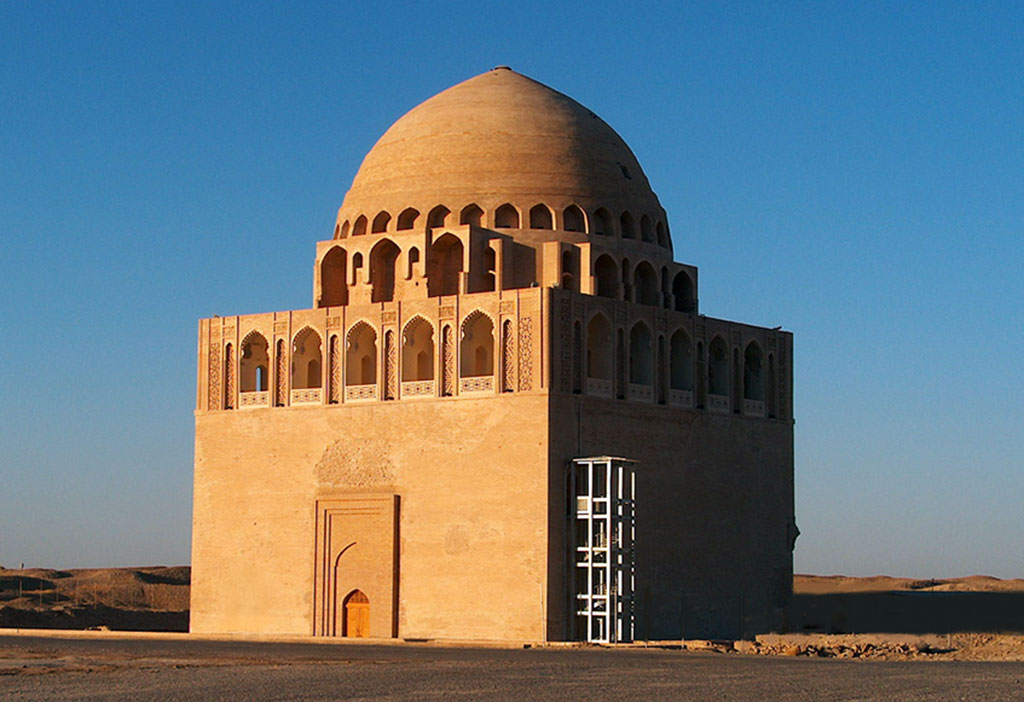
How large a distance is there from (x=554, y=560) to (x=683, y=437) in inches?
172

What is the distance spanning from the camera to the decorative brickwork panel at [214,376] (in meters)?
36.3

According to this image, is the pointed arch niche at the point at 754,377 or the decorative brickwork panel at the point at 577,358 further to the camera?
the pointed arch niche at the point at 754,377

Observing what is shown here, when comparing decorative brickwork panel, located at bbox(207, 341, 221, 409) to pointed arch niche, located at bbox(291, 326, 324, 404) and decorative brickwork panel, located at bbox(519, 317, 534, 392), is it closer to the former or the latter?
pointed arch niche, located at bbox(291, 326, 324, 404)

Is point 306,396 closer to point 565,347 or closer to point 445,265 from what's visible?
point 445,265

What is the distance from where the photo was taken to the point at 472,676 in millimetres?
21719

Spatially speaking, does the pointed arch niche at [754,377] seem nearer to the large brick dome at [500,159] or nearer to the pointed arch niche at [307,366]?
the large brick dome at [500,159]

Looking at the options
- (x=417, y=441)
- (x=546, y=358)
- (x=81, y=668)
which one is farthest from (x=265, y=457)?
(x=81, y=668)

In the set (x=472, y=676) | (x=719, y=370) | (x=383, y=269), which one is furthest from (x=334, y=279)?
(x=472, y=676)

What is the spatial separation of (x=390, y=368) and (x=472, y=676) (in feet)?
42.7

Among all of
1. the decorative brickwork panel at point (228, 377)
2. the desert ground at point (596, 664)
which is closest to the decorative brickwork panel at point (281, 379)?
the decorative brickwork panel at point (228, 377)

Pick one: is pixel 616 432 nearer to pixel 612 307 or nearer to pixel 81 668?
pixel 612 307

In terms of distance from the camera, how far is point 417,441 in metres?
33.3

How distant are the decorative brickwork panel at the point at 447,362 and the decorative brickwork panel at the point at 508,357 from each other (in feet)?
3.80

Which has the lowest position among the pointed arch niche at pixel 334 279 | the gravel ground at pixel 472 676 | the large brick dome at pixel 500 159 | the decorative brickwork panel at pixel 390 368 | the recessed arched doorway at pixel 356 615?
the gravel ground at pixel 472 676
